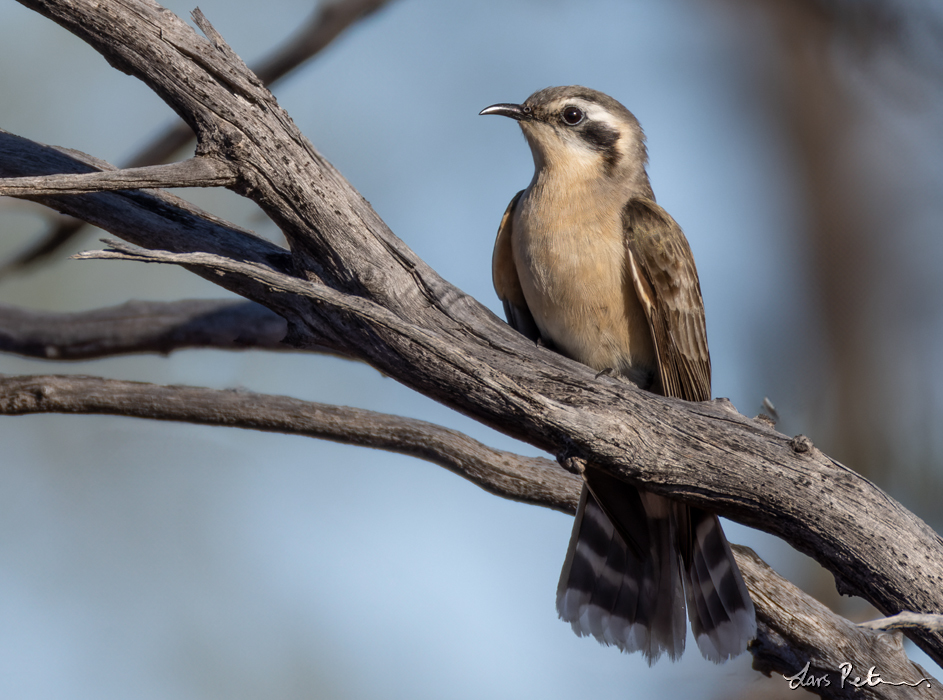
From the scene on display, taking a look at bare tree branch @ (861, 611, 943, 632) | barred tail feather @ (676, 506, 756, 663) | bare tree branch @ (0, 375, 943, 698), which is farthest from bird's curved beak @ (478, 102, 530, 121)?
bare tree branch @ (861, 611, 943, 632)

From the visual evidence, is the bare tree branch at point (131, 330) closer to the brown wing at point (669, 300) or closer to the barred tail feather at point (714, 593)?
the brown wing at point (669, 300)

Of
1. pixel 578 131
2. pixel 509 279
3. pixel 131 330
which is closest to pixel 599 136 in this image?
pixel 578 131

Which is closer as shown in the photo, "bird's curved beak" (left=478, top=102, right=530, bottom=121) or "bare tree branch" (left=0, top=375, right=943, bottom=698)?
"bare tree branch" (left=0, top=375, right=943, bottom=698)

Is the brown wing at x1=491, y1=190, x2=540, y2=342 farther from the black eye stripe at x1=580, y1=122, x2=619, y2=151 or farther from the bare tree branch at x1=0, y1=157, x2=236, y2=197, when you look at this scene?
the bare tree branch at x1=0, y1=157, x2=236, y2=197

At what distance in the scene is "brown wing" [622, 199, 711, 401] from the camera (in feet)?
15.0

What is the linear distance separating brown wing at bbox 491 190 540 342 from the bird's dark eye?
502 millimetres

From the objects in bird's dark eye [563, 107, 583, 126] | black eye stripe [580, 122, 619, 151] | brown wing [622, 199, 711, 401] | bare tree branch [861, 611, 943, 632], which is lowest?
bare tree branch [861, 611, 943, 632]

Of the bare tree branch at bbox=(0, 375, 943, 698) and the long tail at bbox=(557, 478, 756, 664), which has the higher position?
the bare tree branch at bbox=(0, 375, 943, 698)

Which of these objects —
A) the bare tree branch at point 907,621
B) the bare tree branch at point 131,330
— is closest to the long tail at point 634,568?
the bare tree branch at point 907,621

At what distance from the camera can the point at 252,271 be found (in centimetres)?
318

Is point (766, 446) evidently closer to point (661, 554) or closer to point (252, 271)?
point (661, 554)

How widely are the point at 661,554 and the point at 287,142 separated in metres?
2.94

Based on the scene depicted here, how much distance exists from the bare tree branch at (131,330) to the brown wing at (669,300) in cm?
244

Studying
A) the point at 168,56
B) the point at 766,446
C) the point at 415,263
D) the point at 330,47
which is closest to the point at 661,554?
the point at 766,446
